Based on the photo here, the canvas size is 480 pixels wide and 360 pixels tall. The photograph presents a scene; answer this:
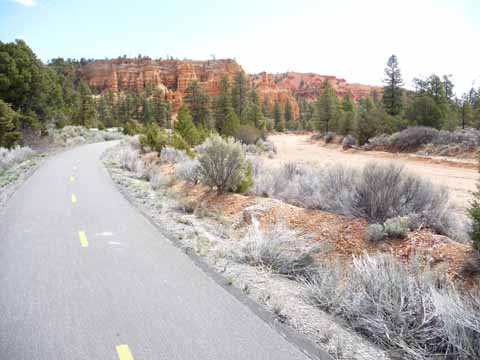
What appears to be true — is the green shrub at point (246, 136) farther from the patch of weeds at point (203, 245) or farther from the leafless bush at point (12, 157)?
the patch of weeds at point (203, 245)

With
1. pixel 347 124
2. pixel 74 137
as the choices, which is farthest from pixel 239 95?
pixel 74 137

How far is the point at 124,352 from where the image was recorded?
375cm

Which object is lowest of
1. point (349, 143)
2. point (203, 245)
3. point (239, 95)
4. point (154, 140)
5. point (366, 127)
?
point (349, 143)

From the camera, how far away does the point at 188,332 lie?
414 cm

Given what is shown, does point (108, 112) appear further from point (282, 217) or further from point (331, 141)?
point (282, 217)

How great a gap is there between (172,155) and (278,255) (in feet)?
50.5

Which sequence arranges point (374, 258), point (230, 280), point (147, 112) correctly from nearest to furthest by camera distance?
point (374, 258) → point (230, 280) → point (147, 112)

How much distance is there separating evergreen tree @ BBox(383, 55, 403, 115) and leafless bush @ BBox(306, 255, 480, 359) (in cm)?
4785

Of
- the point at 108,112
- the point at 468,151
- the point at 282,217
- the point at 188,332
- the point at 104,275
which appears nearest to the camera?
the point at 188,332

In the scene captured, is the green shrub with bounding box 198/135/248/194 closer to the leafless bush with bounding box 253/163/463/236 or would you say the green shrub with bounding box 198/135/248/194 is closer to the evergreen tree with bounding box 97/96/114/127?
the leafless bush with bounding box 253/163/463/236

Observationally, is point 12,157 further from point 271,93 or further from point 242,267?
point 271,93

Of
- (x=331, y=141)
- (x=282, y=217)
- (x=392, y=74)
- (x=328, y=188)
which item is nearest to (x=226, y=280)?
(x=282, y=217)

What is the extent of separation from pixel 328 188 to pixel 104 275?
6179mm

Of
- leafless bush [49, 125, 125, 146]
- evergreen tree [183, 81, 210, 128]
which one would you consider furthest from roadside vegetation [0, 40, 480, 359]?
evergreen tree [183, 81, 210, 128]
